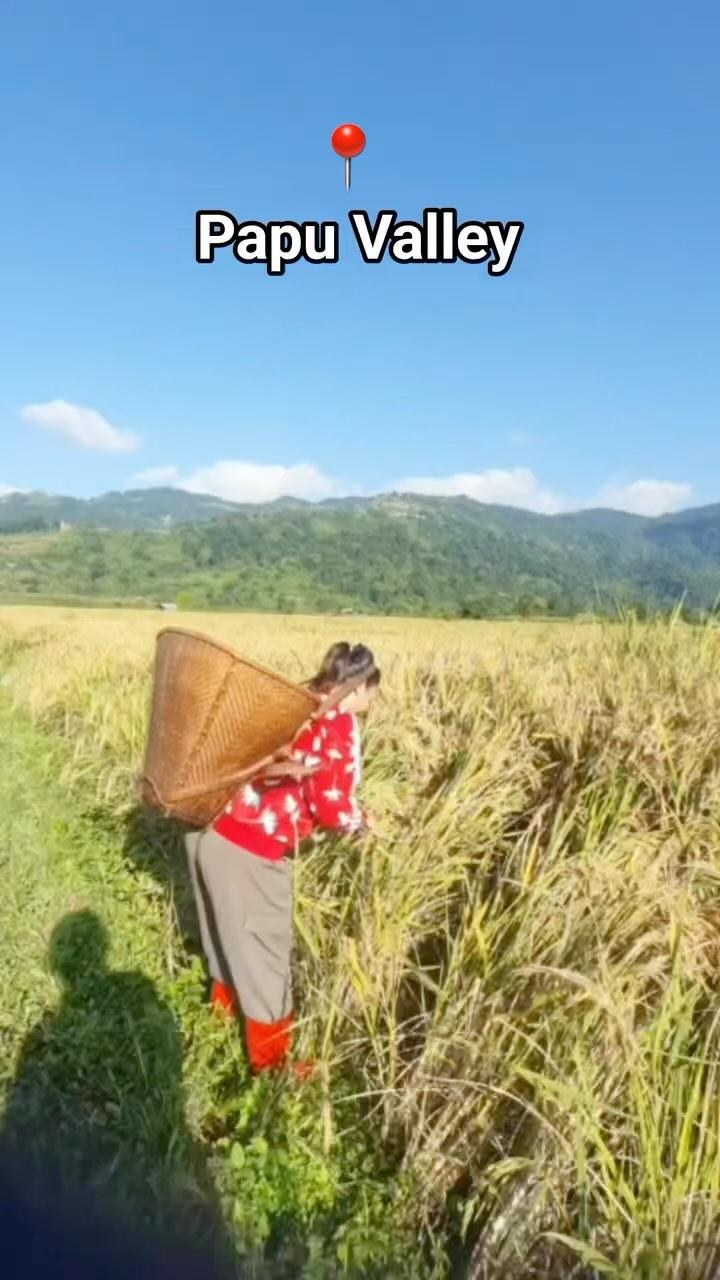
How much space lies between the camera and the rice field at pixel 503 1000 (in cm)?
239

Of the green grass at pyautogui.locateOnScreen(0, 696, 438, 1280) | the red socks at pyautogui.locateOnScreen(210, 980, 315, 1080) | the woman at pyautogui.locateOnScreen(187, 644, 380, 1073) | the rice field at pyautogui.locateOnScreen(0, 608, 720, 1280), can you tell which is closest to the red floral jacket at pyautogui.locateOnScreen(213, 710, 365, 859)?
the woman at pyautogui.locateOnScreen(187, 644, 380, 1073)

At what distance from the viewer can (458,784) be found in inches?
160

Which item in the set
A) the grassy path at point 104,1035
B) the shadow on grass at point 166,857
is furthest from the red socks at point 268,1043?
the shadow on grass at point 166,857

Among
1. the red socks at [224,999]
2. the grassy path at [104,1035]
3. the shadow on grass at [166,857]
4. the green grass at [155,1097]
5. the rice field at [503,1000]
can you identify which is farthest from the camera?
the shadow on grass at [166,857]

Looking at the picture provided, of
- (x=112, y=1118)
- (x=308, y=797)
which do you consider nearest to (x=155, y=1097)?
(x=112, y=1118)

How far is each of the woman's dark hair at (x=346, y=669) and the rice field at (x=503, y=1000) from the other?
0.74 m

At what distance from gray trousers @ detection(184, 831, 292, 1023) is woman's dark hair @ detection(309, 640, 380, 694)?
689 mm

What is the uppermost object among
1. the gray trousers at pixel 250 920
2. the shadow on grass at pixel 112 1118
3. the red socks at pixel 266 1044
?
the gray trousers at pixel 250 920

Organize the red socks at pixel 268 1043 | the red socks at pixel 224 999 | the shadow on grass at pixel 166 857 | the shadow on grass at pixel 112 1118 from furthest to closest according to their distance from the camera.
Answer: the shadow on grass at pixel 166 857 → the red socks at pixel 224 999 → the red socks at pixel 268 1043 → the shadow on grass at pixel 112 1118

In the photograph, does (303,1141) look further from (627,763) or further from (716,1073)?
(627,763)

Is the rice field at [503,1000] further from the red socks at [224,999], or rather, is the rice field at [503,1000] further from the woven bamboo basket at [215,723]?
the woven bamboo basket at [215,723]

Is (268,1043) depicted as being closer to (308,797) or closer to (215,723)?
(308,797)

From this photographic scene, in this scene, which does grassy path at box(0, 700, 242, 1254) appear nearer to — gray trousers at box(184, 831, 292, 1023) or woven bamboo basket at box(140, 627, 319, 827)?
gray trousers at box(184, 831, 292, 1023)

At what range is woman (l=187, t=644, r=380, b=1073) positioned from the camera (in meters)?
3.46
